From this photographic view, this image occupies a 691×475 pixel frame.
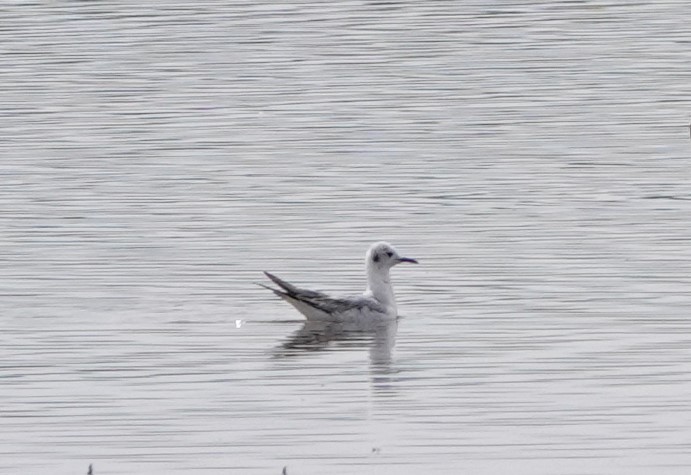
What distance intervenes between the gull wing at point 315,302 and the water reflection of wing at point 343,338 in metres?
0.13

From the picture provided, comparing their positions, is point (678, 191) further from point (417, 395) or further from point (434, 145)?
point (417, 395)

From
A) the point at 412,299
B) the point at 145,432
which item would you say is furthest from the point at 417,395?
the point at 412,299

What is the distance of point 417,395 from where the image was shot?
16031 mm

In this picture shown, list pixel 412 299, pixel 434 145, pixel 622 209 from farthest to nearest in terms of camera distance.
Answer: pixel 434 145, pixel 622 209, pixel 412 299

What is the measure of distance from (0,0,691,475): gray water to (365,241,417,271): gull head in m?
0.42

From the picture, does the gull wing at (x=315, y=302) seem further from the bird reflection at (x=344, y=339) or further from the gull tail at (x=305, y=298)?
the bird reflection at (x=344, y=339)

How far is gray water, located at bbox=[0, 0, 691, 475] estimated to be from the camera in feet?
48.7

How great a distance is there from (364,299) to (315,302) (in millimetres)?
479

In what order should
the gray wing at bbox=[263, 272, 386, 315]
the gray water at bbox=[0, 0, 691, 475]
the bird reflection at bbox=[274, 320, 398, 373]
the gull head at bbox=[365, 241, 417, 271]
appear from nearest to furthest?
the gray water at bbox=[0, 0, 691, 475]
the bird reflection at bbox=[274, 320, 398, 373]
the gray wing at bbox=[263, 272, 386, 315]
the gull head at bbox=[365, 241, 417, 271]

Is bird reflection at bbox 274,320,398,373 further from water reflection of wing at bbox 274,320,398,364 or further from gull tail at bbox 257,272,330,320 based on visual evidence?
gull tail at bbox 257,272,330,320

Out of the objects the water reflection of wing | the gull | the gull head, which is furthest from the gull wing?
the gull head

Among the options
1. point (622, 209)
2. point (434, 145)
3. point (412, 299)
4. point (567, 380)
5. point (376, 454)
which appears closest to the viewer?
point (376, 454)

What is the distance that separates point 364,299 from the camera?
63.5ft

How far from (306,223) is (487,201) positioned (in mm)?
2194
